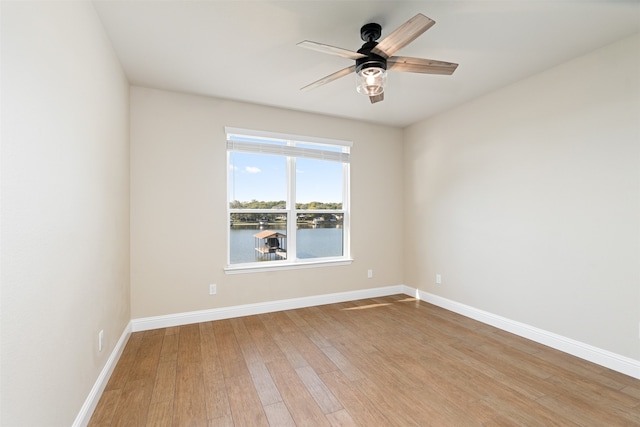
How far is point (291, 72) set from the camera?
2.81 metres

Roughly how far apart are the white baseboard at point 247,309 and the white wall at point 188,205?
0.07 meters

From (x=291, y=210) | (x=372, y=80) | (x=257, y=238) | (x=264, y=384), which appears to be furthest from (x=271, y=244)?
(x=372, y=80)

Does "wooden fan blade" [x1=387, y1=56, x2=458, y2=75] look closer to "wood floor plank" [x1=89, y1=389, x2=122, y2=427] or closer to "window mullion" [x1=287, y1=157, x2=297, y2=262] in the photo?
"window mullion" [x1=287, y1=157, x2=297, y2=262]

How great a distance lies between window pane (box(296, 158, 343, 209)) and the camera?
4.04 meters

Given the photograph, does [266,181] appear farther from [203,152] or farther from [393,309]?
[393,309]

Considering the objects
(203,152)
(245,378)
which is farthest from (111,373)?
(203,152)

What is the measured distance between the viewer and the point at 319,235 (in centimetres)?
420

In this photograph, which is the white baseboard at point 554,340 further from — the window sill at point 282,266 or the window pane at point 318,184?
the window pane at point 318,184

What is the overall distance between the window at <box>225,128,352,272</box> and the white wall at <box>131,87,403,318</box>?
13 centimetres

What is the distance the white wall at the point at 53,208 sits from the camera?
1067 mm

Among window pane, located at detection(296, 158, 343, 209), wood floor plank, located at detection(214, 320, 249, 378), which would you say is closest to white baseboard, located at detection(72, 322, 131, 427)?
wood floor plank, located at detection(214, 320, 249, 378)

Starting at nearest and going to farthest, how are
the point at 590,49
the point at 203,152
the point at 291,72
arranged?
the point at 590,49, the point at 291,72, the point at 203,152

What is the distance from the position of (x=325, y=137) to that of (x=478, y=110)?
1.96 metres

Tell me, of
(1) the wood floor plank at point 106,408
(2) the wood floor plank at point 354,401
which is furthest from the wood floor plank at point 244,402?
(1) the wood floor plank at point 106,408
